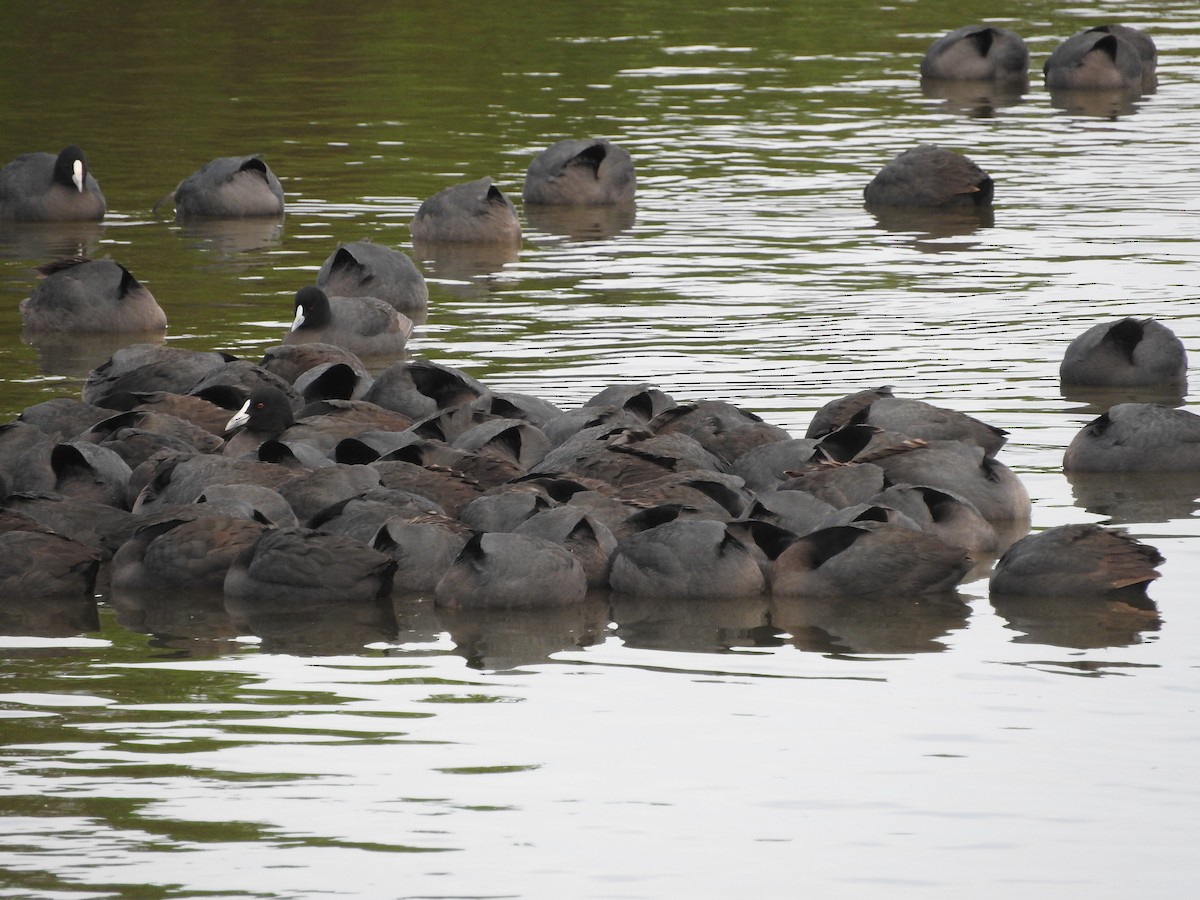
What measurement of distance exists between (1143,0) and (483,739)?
39.0 metres

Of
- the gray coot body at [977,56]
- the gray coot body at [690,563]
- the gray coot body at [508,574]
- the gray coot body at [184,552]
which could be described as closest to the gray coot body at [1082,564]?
the gray coot body at [690,563]

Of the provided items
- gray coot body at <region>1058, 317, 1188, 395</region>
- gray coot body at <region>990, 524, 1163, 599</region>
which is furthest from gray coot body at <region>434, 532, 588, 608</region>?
gray coot body at <region>1058, 317, 1188, 395</region>

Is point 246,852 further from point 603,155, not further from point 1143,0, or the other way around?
point 1143,0

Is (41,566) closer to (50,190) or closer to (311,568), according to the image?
(311,568)

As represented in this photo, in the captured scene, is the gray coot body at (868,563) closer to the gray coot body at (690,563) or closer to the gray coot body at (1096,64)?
the gray coot body at (690,563)

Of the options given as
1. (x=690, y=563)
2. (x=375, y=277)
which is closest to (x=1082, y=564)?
(x=690, y=563)

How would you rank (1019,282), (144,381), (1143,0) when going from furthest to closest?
(1143,0) → (1019,282) → (144,381)

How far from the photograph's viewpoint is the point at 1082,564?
11.4 m

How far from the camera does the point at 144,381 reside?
15523 millimetres

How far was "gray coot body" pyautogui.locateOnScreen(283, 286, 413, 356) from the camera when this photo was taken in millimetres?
17859

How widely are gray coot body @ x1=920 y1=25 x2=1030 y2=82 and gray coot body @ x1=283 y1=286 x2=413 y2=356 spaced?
18.3 metres

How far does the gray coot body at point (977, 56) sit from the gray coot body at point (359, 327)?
18293mm

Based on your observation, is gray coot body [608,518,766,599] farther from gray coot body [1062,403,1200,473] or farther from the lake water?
gray coot body [1062,403,1200,473]

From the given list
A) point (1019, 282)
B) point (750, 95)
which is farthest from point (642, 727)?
point (750, 95)
